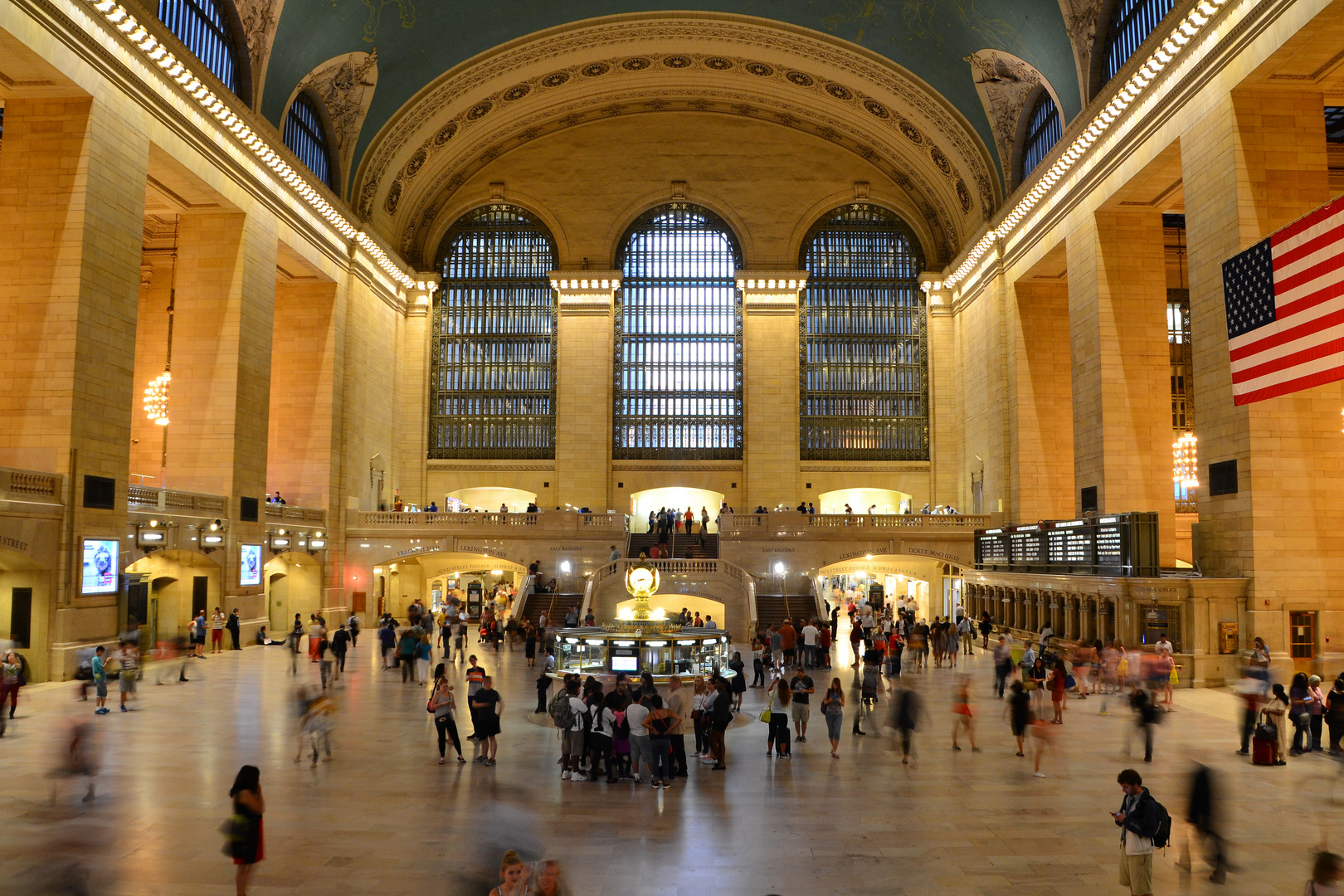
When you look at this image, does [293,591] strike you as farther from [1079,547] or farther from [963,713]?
[963,713]

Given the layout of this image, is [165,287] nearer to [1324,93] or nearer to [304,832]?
[304,832]

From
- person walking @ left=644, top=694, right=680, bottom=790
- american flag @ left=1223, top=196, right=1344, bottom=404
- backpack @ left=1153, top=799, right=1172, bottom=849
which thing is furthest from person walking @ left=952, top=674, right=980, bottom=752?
american flag @ left=1223, top=196, right=1344, bottom=404

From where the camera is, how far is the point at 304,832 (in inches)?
343

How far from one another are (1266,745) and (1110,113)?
17045mm

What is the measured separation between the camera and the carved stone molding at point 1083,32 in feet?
81.3

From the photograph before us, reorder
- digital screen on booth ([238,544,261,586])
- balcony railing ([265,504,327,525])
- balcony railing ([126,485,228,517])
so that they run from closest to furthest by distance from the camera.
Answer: balcony railing ([126,485,228,517]) → digital screen on booth ([238,544,261,586]) → balcony railing ([265,504,327,525])

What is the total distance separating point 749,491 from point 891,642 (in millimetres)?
19480

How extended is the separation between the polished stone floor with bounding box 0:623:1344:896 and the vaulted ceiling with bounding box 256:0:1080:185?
1961 centimetres

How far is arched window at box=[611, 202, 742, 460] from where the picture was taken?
4012 cm

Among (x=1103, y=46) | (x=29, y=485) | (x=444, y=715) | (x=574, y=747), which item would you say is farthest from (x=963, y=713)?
(x=1103, y=46)

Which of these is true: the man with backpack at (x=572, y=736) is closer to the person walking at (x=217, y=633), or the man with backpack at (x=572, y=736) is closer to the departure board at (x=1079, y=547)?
the departure board at (x=1079, y=547)

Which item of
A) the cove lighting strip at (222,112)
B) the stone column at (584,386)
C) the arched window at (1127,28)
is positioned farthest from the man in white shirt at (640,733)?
the stone column at (584,386)

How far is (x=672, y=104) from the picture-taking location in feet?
130

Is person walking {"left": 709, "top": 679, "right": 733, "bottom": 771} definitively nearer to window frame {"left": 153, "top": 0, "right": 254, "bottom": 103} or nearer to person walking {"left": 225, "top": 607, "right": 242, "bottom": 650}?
person walking {"left": 225, "top": 607, "right": 242, "bottom": 650}
